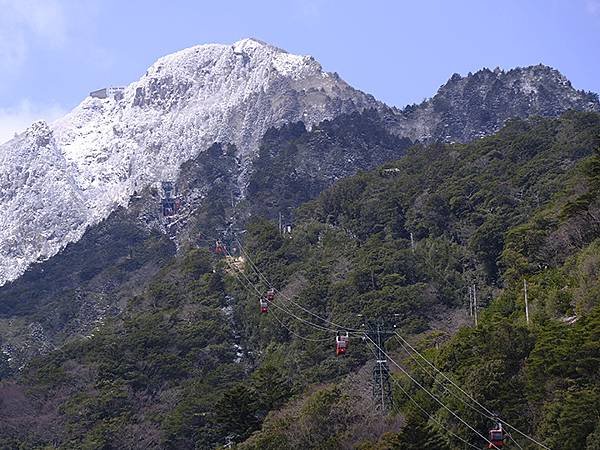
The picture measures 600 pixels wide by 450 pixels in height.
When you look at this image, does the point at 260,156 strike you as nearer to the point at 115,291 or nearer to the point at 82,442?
the point at 115,291

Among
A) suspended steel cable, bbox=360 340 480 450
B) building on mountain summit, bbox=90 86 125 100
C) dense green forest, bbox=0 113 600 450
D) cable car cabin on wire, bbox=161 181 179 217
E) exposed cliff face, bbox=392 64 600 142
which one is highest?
building on mountain summit, bbox=90 86 125 100

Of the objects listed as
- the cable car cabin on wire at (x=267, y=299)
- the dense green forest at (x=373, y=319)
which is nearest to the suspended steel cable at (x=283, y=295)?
the dense green forest at (x=373, y=319)

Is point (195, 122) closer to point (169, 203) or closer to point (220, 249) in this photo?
point (169, 203)

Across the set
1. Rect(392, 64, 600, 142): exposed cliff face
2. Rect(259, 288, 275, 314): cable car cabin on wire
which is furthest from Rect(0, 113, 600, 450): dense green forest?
Rect(392, 64, 600, 142): exposed cliff face

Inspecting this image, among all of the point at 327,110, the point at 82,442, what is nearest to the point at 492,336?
the point at 82,442

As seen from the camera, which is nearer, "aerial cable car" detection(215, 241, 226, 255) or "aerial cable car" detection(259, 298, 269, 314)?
"aerial cable car" detection(259, 298, 269, 314)

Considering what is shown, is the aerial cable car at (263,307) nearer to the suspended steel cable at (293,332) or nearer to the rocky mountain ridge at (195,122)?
the suspended steel cable at (293,332)

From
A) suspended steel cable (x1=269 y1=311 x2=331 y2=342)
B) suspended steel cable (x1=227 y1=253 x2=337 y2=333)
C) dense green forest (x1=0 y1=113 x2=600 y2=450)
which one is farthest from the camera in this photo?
suspended steel cable (x1=227 y1=253 x2=337 y2=333)

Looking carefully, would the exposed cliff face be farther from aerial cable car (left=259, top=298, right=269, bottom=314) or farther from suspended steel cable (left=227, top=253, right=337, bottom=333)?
aerial cable car (left=259, top=298, right=269, bottom=314)

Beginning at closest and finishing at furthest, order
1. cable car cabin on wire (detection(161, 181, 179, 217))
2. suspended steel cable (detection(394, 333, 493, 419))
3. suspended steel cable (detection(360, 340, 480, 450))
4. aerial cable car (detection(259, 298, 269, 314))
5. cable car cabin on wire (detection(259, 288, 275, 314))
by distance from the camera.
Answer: suspended steel cable (detection(360, 340, 480, 450))
suspended steel cable (detection(394, 333, 493, 419))
aerial cable car (detection(259, 298, 269, 314))
cable car cabin on wire (detection(259, 288, 275, 314))
cable car cabin on wire (detection(161, 181, 179, 217))

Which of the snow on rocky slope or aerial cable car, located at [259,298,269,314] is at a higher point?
the snow on rocky slope
